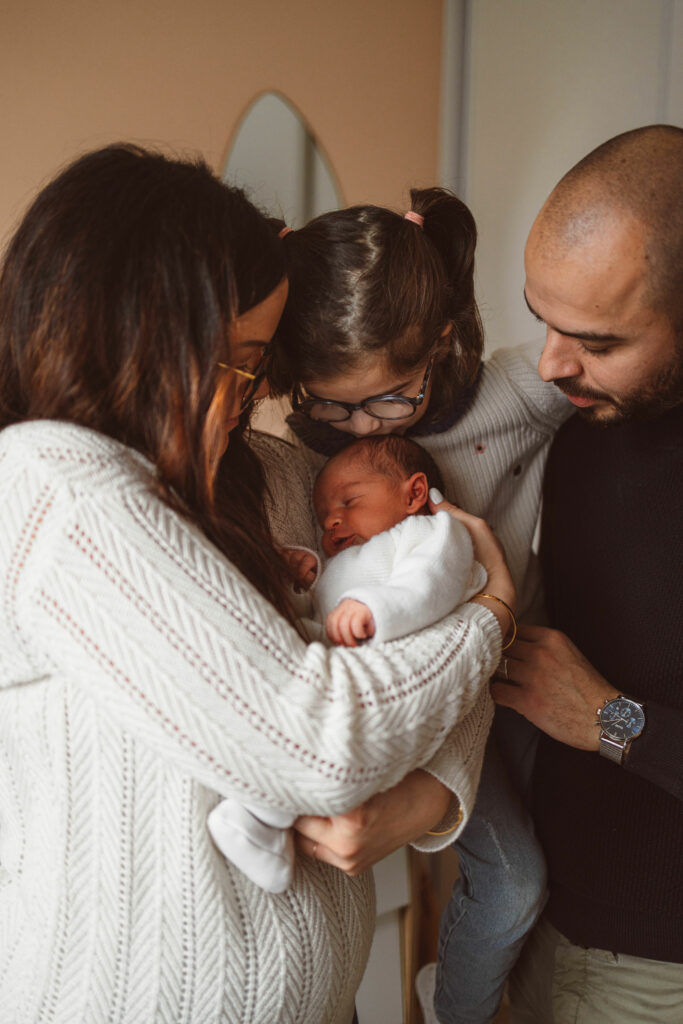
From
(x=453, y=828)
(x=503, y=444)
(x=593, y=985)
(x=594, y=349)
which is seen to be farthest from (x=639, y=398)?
(x=593, y=985)

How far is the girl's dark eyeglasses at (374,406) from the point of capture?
1529mm

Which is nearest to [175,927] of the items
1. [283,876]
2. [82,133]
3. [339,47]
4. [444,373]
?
[283,876]

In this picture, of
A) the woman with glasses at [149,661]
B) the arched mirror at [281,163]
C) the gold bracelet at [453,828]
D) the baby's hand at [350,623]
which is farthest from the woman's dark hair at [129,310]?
the arched mirror at [281,163]

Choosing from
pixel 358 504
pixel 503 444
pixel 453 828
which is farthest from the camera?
pixel 503 444

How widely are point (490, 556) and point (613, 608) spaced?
36 cm

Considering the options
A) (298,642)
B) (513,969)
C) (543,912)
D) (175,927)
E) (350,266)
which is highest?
(350,266)

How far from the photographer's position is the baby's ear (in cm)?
151

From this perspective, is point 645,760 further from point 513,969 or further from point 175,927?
point 175,927

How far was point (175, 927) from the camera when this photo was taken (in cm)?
102

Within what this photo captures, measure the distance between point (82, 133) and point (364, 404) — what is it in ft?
3.99

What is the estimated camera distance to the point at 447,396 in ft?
5.47

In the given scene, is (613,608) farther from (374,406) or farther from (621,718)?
(374,406)

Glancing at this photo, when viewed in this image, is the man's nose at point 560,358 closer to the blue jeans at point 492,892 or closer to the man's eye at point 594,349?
the man's eye at point 594,349

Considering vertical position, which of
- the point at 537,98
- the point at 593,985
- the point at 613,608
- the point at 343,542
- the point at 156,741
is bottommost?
the point at 593,985
